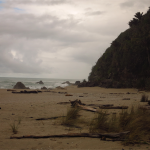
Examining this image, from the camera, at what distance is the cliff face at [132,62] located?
70.7 ft

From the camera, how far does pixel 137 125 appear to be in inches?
155

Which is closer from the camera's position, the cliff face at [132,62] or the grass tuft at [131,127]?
the grass tuft at [131,127]

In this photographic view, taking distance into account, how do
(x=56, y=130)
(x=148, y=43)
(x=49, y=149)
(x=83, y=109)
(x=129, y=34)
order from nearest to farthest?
1. (x=49, y=149)
2. (x=56, y=130)
3. (x=83, y=109)
4. (x=148, y=43)
5. (x=129, y=34)

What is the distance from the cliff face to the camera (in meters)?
21.5

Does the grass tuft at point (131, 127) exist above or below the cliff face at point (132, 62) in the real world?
below

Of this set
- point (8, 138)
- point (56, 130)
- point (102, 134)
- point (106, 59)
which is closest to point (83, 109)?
point (56, 130)

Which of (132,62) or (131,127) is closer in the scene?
A: (131,127)

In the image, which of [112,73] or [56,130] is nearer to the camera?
[56,130]

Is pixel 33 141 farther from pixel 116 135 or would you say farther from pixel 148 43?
pixel 148 43

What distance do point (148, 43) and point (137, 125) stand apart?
19.9 metres

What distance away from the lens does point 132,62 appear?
22875mm

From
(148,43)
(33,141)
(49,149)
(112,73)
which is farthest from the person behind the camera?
(112,73)

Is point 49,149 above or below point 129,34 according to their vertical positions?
below

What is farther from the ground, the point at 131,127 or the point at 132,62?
the point at 132,62
